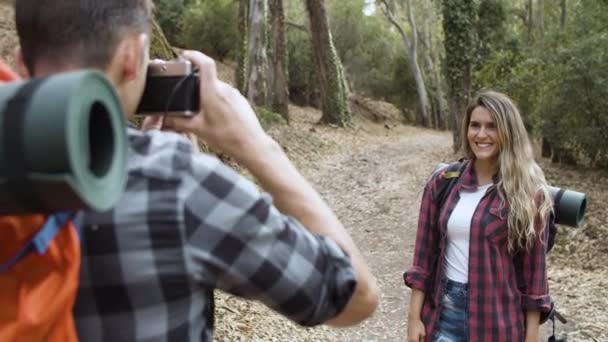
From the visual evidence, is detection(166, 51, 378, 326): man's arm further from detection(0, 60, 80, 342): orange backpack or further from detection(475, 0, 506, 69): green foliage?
detection(475, 0, 506, 69): green foliage

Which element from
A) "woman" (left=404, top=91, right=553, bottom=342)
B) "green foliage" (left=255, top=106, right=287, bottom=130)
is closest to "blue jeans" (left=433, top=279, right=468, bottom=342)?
"woman" (left=404, top=91, right=553, bottom=342)

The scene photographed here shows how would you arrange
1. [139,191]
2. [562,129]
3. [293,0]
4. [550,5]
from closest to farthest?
[139,191], [562,129], [550,5], [293,0]

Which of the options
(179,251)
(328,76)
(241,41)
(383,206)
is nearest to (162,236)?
(179,251)

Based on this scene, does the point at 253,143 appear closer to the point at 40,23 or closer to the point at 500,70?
the point at 40,23

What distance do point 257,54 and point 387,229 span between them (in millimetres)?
8024

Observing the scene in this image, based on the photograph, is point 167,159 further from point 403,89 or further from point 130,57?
point 403,89

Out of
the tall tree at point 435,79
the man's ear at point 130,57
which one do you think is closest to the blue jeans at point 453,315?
the man's ear at point 130,57

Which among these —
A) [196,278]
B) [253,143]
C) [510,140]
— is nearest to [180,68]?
[253,143]

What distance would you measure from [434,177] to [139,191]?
8.33 feet

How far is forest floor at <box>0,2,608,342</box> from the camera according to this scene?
6.34 m

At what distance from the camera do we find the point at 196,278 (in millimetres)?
1050

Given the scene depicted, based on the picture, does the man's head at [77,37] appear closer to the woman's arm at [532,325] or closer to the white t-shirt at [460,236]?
the white t-shirt at [460,236]

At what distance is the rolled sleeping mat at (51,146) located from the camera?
0.71m

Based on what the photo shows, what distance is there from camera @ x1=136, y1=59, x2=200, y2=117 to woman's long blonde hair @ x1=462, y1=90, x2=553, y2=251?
6.92 feet
